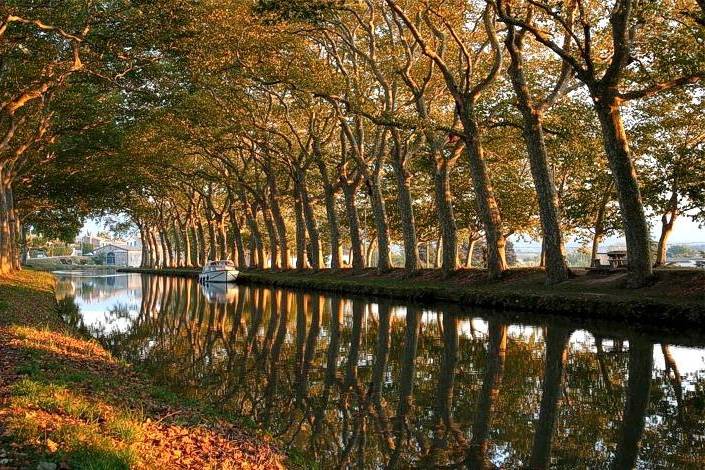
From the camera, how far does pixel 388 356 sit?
41.1 feet

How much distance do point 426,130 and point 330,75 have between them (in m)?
8.27

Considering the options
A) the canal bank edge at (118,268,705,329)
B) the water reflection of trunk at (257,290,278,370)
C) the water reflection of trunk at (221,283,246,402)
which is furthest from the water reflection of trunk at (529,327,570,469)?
the water reflection of trunk at (257,290,278,370)

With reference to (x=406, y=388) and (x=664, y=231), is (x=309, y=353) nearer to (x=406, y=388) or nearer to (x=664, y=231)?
(x=406, y=388)

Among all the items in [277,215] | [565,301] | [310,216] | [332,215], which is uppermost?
[277,215]

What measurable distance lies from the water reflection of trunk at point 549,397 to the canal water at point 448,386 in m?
0.02

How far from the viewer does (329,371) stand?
11086 mm

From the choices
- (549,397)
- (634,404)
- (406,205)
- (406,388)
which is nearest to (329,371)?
(406,388)

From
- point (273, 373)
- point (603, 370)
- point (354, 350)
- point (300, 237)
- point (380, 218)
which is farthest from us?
point (300, 237)

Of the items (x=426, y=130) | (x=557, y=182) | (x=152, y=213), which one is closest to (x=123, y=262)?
(x=152, y=213)

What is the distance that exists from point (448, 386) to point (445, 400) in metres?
0.88

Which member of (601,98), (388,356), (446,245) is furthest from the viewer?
(446,245)

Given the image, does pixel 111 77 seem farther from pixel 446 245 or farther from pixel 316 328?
pixel 446 245

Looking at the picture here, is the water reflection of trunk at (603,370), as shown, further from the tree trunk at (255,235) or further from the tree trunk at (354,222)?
the tree trunk at (255,235)

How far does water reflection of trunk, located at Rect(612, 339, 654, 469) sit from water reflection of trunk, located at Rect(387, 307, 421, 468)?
7.19 ft
